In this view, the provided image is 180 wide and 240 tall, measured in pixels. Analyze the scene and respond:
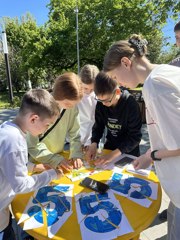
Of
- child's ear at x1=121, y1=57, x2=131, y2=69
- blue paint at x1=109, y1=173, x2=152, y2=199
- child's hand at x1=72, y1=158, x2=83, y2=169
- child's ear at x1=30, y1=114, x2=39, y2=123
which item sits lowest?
blue paint at x1=109, y1=173, x2=152, y2=199

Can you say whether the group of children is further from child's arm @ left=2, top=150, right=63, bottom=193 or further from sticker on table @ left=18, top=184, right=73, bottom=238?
sticker on table @ left=18, top=184, right=73, bottom=238

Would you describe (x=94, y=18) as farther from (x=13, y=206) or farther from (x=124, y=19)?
(x=13, y=206)

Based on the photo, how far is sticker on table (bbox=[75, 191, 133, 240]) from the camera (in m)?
1.13

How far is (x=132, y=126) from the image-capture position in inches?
79.6

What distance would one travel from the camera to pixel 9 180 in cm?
121

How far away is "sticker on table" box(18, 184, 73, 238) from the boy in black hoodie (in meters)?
0.47

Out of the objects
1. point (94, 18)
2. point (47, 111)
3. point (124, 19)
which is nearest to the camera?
point (47, 111)

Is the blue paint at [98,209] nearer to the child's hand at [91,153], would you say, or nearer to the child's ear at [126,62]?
the child's hand at [91,153]

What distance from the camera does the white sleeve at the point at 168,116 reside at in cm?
100

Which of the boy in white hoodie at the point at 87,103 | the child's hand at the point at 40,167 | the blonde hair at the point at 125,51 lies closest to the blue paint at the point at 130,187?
the child's hand at the point at 40,167

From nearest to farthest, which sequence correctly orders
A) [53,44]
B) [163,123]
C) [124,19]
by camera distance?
[163,123] → [124,19] → [53,44]

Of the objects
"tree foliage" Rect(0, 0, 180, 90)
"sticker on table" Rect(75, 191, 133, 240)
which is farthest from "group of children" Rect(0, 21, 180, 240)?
"tree foliage" Rect(0, 0, 180, 90)

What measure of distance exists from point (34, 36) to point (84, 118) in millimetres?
16450

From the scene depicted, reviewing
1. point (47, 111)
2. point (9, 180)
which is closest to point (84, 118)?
point (47, 111)
